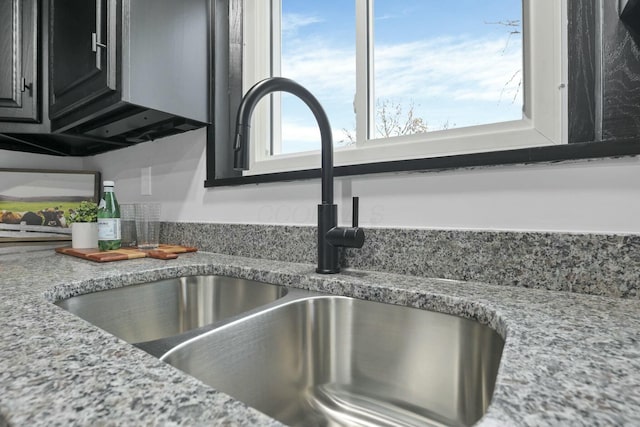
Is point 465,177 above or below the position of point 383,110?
below

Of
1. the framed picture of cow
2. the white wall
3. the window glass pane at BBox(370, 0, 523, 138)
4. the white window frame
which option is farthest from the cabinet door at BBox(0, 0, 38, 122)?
the window glass pane at BBox(370, 0, 523, 138)

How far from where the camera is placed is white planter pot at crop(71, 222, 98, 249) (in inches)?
53.4

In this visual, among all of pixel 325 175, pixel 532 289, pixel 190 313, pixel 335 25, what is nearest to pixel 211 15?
pixel 335 25

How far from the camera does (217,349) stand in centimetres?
57

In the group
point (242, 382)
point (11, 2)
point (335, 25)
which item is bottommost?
point (242, 382)

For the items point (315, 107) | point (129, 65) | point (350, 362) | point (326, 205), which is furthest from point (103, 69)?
point (350, 362)

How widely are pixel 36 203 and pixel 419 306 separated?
185cm

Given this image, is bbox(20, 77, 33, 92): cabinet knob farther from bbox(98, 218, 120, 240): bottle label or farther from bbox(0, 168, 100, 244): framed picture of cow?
bbox(98, 218, 120, 240): bottle label

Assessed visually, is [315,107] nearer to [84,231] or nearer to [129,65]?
[129,65]

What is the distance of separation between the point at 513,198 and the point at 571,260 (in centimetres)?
16

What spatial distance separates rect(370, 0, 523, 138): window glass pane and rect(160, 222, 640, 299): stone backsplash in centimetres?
33

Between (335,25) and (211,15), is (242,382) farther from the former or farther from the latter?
(211,15)

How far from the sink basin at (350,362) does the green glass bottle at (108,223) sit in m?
0.87

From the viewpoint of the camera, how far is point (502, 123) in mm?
838
